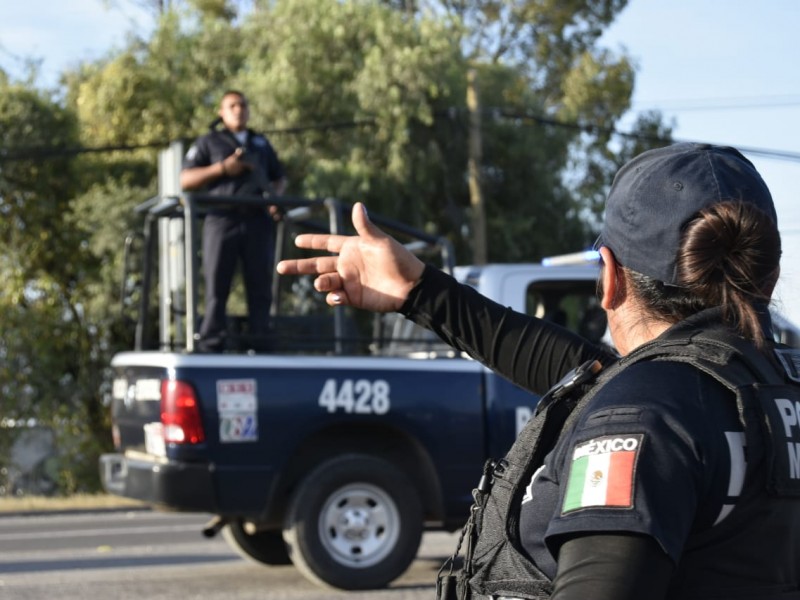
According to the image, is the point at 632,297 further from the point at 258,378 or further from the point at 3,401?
the point at 3,401

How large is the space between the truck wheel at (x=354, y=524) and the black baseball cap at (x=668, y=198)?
5.94 meters

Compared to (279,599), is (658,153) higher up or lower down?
higher up

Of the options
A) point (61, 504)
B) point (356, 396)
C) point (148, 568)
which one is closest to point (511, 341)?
point (356, 396)

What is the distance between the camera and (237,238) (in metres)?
→ 8.73

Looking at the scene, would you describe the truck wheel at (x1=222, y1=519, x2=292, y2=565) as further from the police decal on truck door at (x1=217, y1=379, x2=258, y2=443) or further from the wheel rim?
the police decal on truck door at (x1=217, y1=379, x2=258, y2=443)

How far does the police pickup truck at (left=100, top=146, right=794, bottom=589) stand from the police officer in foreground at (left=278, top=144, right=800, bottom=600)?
5730 mm

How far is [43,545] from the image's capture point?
1091 cm

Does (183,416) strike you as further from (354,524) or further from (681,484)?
(681,484)

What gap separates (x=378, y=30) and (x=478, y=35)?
33.7 feet

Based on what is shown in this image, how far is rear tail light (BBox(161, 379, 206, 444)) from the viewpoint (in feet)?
24.8

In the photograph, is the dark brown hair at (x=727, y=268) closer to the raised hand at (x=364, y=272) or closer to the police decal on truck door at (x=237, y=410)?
the raised hand at (x=364, y=272)

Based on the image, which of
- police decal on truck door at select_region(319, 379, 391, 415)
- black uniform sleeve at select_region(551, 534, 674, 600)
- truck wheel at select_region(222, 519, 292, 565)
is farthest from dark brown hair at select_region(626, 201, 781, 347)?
truck wheel at select_region(222, 519, 292, 565)

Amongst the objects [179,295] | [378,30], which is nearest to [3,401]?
[378,30]

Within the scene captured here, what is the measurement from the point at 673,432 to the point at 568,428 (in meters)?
0.21
